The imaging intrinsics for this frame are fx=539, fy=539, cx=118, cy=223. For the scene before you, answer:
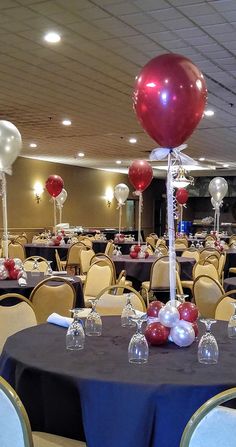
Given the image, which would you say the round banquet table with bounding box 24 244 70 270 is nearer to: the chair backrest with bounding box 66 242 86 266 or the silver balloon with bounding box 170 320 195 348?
the chair backrest with bounding box 66 242 86 266

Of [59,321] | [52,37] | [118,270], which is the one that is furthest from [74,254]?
[59,321]

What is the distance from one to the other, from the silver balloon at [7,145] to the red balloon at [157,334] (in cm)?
424

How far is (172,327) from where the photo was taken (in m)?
2.91

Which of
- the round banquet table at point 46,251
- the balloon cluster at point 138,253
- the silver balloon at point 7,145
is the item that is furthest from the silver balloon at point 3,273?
the round banquet table at point 46,251

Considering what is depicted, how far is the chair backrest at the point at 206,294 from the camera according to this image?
4723 mm

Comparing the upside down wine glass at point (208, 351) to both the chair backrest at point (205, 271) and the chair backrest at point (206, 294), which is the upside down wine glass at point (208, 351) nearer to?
the chair backrest at point (206, 294)

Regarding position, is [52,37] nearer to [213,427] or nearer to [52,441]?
[52,441]

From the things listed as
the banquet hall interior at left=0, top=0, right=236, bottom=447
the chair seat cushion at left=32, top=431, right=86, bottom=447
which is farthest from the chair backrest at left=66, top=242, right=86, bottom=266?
the chair seat cushion at left=32, top=431, right=86, bottom=447

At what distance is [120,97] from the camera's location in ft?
29.9

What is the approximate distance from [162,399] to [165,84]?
67.0 inches

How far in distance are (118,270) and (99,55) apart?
3227 millimetres

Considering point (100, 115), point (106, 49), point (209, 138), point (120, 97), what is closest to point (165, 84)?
point (106, 49)

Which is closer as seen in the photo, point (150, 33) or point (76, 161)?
point (150, 33)

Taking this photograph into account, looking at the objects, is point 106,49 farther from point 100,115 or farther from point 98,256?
point 100,115
